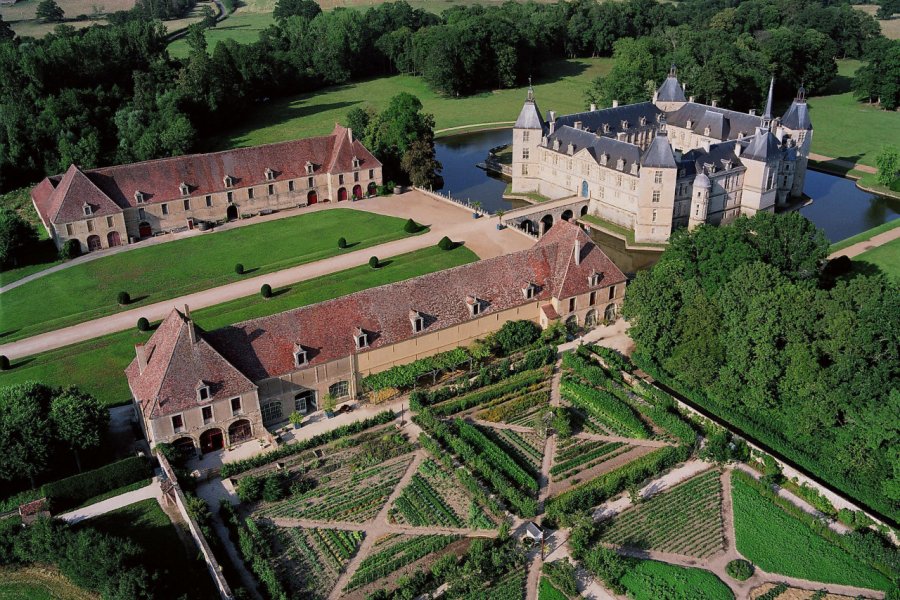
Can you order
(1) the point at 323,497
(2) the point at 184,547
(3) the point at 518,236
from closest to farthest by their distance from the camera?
(2) the point at 184,547 → (1) the point at 323,497 → (3) the point at 518,236

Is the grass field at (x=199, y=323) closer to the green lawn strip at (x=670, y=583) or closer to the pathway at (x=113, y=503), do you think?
the pathway at (x=113, y=503)

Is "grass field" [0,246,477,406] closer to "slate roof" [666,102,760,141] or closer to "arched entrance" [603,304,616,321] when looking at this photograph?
"arched entrance" [603,304,616,321]

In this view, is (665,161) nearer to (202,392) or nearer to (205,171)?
(205,171)

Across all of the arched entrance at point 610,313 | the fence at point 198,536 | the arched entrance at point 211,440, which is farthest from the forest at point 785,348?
the fence at point 198,536

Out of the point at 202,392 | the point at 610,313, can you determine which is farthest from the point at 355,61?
the point at 202,392

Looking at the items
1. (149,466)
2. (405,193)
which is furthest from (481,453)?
(405,193)

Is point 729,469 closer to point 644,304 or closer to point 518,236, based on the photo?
point 644,304
